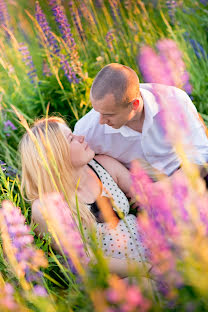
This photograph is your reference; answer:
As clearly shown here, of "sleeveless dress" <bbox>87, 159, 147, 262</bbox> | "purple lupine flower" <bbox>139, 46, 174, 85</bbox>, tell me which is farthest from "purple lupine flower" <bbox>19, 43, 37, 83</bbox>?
"sleeveless dress" <bbox>87, 159, 147, 262</bbox>

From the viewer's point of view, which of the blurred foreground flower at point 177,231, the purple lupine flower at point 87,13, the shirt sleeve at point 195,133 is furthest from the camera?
the purple lupine flower at point 87,13

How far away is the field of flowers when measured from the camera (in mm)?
799

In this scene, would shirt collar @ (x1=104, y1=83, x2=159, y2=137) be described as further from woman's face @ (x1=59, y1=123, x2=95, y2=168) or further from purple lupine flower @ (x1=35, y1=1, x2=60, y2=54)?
purple lupine flower @ (x1=35, y1=1, x2=60, y2=54)

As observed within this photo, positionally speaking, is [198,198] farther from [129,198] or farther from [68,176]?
[129,198]

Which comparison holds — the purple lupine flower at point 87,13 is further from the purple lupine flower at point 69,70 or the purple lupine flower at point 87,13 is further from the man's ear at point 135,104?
the man's ear at point 135,104

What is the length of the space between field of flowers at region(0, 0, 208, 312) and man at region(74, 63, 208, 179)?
488 mm

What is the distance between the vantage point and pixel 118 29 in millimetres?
3625

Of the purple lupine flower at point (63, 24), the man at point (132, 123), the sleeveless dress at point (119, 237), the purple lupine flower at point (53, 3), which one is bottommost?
the sleeveless dress at point (119, 237)

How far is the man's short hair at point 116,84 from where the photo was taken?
1.92 meters

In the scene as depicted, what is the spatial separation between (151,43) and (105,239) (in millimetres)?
2003

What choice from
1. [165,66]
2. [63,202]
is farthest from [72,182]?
[165,66]

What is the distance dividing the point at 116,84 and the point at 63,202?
0.77 m

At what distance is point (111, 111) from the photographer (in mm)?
1965

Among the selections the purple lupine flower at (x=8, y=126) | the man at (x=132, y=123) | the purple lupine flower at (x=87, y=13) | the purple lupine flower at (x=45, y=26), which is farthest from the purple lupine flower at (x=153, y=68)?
the purple lupine flower at (x=8, y=126)
